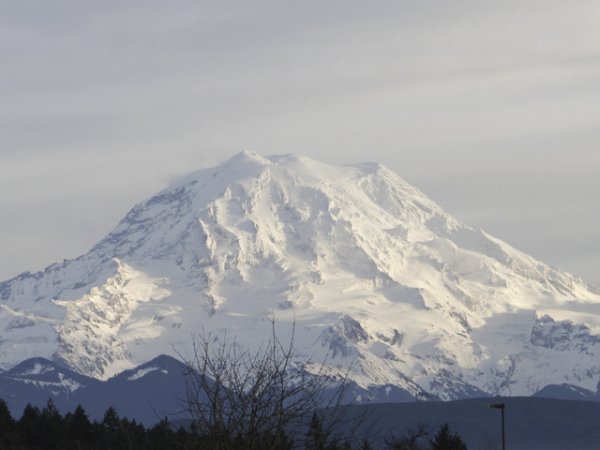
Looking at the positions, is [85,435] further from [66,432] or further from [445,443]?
[445,443]

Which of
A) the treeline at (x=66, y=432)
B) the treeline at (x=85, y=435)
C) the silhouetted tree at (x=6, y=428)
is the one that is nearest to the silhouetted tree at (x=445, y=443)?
the treeline at (x=85, y=435)

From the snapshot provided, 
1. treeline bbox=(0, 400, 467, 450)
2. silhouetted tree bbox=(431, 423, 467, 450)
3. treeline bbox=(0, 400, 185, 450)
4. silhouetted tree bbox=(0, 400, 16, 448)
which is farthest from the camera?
treeline bbox=(0, 400, 185, 450)

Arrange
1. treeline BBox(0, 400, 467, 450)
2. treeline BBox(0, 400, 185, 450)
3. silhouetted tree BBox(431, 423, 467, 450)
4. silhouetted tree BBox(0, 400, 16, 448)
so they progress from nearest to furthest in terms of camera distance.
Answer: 1. silhouetted tree BBox(431, 423, 467, 450)
2. treeline BBox(0, 400, 467, 450)
3. silhouetted tree BBox(0, 400, 16, 448)
4. treeline BBox(0, 400, 185, 450)

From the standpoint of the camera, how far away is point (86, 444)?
14100cm

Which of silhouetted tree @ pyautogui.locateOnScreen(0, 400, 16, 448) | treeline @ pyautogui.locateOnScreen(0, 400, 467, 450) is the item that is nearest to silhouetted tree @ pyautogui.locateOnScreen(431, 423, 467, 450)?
treeline @ pyautogui.locateOnScreen(0, 400, 467, 450)

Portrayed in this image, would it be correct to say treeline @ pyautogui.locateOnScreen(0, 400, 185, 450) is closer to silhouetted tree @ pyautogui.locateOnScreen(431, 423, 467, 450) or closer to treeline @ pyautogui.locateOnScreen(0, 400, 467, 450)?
treeline @ pyautogui.locateOnScreen(0, 400, 467, 450)

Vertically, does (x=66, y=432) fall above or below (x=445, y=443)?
above

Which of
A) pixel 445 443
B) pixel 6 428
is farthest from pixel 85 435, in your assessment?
pixel 445 443

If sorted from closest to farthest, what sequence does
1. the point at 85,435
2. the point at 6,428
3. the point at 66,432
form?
the point at 6,428 → the point at 66,432 → the point at 85,435

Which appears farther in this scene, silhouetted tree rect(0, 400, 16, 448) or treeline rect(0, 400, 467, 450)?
silhouetted tree rect(0, 400, 16, 448)

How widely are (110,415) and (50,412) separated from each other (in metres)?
11.8

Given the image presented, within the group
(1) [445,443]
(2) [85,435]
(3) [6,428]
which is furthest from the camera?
(2) [85,435]

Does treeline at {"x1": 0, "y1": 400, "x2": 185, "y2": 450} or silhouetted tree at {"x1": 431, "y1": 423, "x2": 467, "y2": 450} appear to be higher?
treeline at {"x1": 0, "y1": 400, "x2": 185, "y2": 450}

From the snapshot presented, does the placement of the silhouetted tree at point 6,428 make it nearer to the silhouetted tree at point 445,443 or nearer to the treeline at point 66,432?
the treeline at point 66,432
